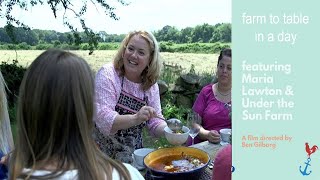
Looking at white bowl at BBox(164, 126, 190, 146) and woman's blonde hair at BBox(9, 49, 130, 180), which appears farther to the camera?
white bowl at BBox(164, 126, 190, 146)

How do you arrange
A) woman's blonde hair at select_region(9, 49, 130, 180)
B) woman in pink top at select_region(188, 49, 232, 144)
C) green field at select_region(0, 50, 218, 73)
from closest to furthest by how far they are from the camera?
woman's blonde hair at select_region(9, 49, 130, 180) < woman in pink top at select_region(188, 49, 232, 144) < green field at select_region(0, 50, 218, 73)

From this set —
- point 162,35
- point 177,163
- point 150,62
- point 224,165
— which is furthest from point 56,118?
point 162,35

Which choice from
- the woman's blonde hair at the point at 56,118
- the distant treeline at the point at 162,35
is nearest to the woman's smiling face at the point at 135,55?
the woman's blonde hair at the point at 56,118

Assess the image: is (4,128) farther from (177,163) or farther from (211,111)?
(211,111)

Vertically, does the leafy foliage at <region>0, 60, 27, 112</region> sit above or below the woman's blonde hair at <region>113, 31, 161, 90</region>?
Answer: below

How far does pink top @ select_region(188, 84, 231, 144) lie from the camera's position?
9.81ft

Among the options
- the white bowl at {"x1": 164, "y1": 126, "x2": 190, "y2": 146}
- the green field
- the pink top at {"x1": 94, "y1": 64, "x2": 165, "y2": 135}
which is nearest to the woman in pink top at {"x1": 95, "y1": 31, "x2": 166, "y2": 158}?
the pink top at {"x1": 94, "y1": 64, "x2": 165, "y2": 135}

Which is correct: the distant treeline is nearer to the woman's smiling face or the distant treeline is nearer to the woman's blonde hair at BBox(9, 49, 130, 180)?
the woman's smiling face

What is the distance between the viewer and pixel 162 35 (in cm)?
549
